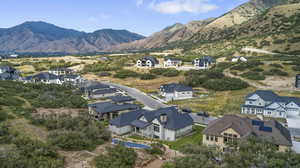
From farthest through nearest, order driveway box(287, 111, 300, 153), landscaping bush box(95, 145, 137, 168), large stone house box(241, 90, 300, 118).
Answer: large stone house box(241, 90, 300, 118), driveway box(287, 111, 300, 153), landscaping bush box(95, 145, 137, 168)

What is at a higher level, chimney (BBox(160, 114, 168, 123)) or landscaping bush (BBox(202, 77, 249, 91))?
landscaping bush (BBox(202, 77, 249, 91))

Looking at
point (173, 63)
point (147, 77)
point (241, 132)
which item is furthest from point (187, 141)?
point (173, 63)

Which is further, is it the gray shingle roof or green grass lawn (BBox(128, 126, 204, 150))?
the gray shingle roof

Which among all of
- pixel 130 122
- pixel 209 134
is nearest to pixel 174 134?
pixel 209 134

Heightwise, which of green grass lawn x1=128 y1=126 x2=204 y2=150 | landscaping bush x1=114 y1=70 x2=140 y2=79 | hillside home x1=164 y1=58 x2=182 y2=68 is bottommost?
green grass lawn x1=128 y1=126 x2=204 y2=150

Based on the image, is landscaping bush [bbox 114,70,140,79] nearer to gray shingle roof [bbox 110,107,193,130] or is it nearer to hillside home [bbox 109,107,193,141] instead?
gray shingle roof [bbox 110,107,193,130]

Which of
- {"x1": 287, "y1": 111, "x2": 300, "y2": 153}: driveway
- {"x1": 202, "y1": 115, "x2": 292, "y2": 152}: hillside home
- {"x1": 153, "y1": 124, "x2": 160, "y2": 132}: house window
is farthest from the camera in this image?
{"x1": 153, "y1": 124, "x2": 160, "y2": 132}: house window

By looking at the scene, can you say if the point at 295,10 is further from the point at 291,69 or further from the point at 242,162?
the point at 242,162

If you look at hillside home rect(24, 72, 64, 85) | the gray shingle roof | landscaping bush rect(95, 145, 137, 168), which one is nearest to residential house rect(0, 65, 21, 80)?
hillside home rect(24, 72, 64, 85)
